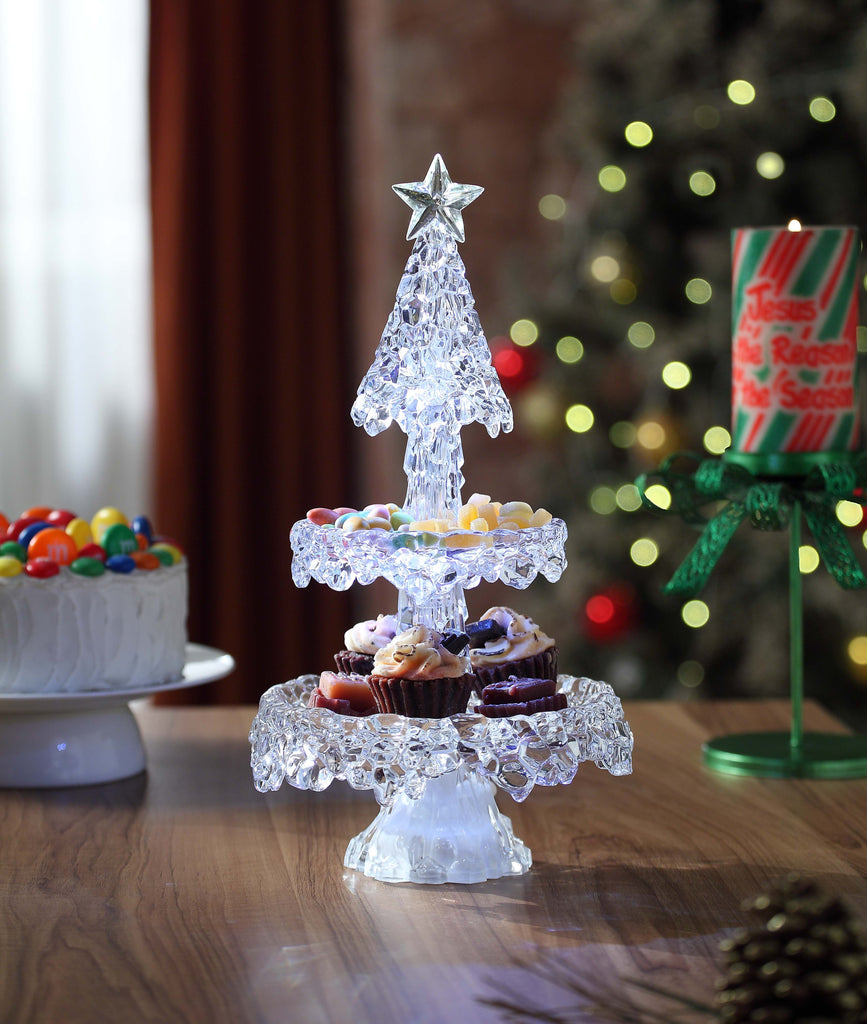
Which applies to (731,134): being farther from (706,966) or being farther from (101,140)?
(706,966)

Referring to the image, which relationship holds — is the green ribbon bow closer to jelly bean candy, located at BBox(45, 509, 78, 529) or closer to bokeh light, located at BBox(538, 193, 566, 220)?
jelly bean candy, located at BBox(45, 509, 78, 529)

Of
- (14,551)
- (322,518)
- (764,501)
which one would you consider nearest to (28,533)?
(14,551)

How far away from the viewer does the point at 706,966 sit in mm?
728

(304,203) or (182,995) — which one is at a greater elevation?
(304,203)

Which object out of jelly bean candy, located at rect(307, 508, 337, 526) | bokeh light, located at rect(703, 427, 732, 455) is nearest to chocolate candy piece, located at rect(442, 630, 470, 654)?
jelly bean candy, located at rect(307, 508, 337, 526)

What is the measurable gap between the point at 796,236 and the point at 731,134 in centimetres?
102

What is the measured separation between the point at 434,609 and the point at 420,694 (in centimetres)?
9

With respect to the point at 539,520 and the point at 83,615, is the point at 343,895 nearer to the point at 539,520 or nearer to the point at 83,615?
the point at 539,520

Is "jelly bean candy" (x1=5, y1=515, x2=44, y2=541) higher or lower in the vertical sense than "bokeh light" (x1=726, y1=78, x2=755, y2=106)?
lower

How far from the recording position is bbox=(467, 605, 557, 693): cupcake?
881 millimetres

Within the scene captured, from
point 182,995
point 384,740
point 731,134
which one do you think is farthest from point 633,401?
point 182,995

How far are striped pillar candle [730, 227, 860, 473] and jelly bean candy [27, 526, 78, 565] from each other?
58 cm

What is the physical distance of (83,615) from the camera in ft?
3.59

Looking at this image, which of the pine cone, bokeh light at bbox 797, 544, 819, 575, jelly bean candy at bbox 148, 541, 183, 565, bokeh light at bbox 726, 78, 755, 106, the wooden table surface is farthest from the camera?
bokeh light at bbox 726, 78, 755, 106
